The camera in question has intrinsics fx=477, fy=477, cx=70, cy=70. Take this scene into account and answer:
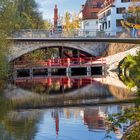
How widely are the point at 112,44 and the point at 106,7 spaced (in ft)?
A: 82.7

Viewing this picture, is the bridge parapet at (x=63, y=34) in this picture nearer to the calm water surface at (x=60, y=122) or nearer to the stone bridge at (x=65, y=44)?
the stone bridge at (x=65, y=44)

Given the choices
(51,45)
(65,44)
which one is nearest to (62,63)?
(51,45)

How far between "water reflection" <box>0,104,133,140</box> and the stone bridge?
34843mm

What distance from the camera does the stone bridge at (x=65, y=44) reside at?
209 feet

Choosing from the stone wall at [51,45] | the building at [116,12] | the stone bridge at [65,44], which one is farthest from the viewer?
the building at [116,12]

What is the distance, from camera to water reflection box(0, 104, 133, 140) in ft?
65.4

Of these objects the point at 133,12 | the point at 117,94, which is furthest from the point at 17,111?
the point at 133,12

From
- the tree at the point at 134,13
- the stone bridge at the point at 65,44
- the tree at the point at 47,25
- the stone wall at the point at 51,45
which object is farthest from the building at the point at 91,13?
the stone bridge at the point at 65,44

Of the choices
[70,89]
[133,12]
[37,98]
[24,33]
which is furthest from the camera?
[133,12]

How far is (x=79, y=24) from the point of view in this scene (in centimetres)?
11781

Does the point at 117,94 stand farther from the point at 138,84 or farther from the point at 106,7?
the point at 106,7

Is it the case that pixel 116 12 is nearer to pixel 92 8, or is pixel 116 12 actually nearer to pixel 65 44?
pixel 65 44

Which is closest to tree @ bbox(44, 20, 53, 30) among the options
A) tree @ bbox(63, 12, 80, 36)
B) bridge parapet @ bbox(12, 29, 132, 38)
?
tree @ bbox(63, 12, 80, 36)

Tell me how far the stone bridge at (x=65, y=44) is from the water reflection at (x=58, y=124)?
34843 millimetres
